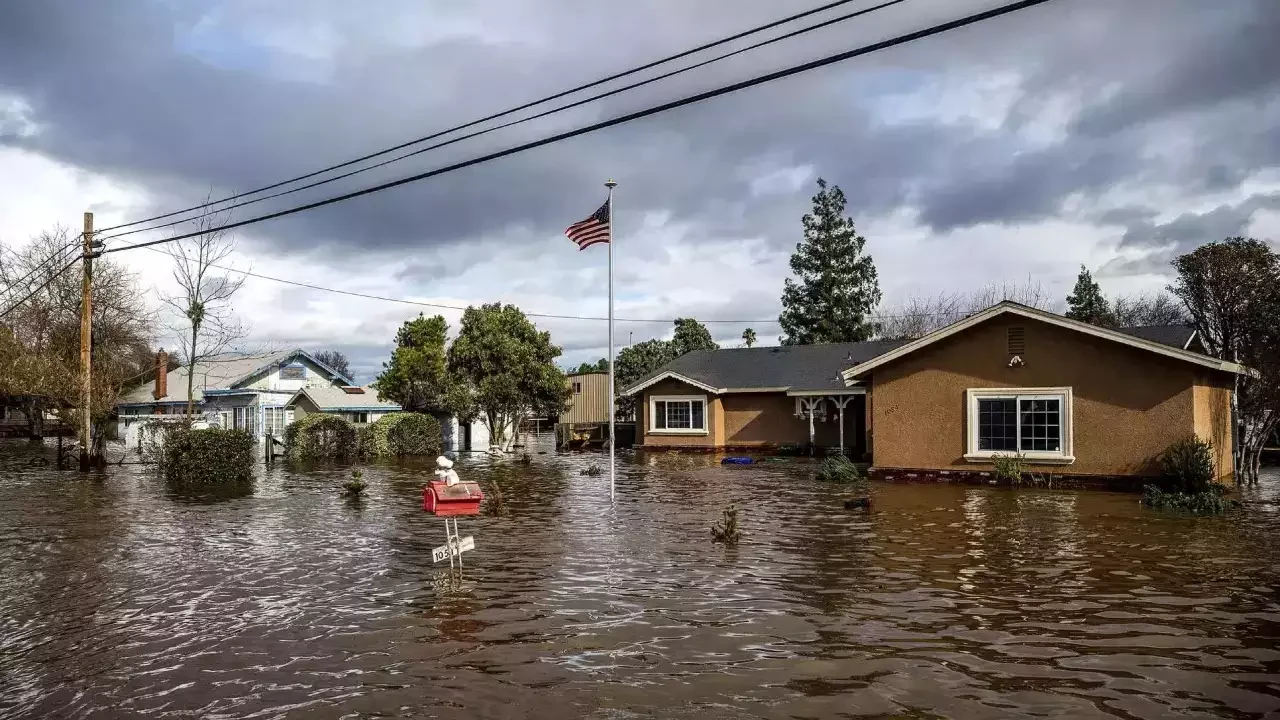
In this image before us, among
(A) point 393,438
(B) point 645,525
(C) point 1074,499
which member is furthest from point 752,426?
(B) point 645,525

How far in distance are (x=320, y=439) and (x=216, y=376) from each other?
21.2 m

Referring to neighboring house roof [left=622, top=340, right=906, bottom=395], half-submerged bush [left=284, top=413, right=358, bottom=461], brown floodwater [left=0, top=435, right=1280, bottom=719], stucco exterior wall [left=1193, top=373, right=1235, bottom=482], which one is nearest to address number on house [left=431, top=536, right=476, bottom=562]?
brown floodwater [left=0, top=435, right=1280, bottom=719]

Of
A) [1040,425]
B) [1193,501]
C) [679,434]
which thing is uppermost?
[1040,425]

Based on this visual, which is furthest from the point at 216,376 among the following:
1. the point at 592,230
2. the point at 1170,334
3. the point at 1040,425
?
the point at 1170,334

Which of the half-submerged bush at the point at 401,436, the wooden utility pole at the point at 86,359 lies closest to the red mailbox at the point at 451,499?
the wooden utility pole at the point at 86,359

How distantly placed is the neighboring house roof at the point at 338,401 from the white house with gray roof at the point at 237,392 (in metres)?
0.44

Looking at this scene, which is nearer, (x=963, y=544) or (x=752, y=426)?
(x=963, y=544)

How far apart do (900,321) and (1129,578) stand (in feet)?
184

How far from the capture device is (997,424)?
75.7ft

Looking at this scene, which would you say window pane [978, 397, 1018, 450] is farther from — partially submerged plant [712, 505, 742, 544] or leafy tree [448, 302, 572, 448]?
leafy tree [448, 302, 572, 448]

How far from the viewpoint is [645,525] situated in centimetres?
1631

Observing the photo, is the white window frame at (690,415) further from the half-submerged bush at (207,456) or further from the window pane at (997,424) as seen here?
the half-submerged bush at (207,456)

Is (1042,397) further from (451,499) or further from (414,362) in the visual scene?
(414,362)

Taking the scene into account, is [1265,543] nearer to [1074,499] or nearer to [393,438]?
[1074,499]
